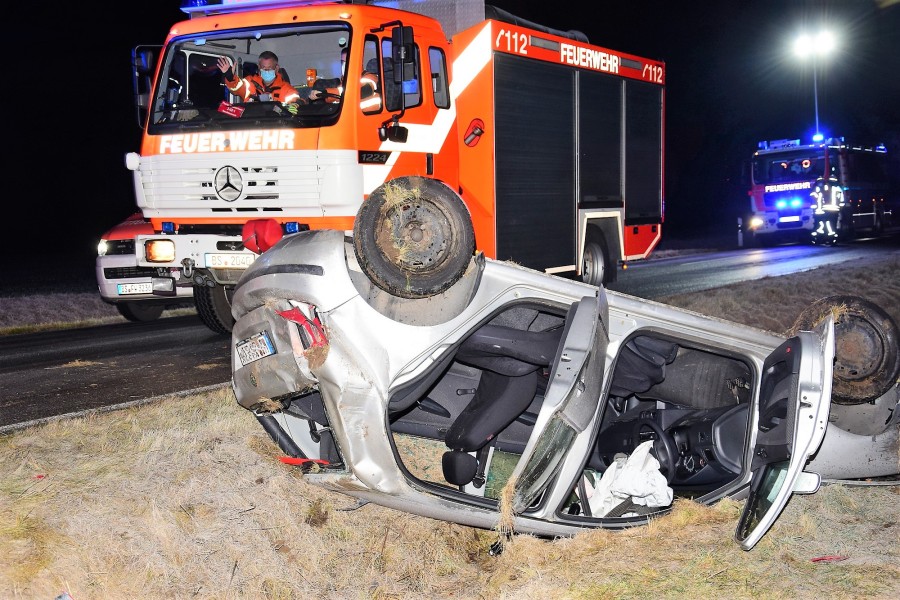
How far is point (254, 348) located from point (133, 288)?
6538mm

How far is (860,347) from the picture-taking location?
4707mm

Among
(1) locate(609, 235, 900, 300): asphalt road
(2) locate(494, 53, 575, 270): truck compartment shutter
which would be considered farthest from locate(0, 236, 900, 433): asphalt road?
(2) locate(494, 53, 575, 270): truck compartment shutter

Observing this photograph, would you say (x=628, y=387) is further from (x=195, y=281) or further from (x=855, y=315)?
(x=195, y=281)

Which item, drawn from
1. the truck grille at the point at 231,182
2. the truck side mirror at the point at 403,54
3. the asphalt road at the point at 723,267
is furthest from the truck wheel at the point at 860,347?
the asphalt road at the point at 723,267

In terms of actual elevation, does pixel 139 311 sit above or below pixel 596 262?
below

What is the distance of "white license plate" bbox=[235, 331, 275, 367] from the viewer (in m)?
3.87

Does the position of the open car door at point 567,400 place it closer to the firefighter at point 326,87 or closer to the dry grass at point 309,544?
the dry grass at point 309,544

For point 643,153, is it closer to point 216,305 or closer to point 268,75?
point 268,75

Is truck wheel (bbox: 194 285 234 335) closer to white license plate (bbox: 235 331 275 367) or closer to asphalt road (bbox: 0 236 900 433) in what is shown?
asphalt road (bbox: 0 236 900 433)

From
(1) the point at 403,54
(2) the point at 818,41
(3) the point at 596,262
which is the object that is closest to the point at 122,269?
(1) the point at 403,54

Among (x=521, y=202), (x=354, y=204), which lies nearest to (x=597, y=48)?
(x=521, y=202)

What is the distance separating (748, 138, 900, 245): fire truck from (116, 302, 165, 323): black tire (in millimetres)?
19522

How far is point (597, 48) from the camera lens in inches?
439

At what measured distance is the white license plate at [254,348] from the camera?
12.7ft
